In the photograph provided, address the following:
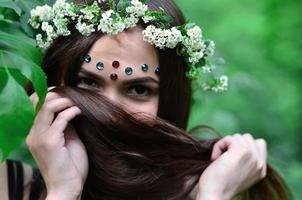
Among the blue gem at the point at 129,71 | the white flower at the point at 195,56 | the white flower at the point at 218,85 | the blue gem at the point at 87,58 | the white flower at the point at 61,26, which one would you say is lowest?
the blue gem at the point at 87,58

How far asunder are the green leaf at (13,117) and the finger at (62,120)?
0.46 m

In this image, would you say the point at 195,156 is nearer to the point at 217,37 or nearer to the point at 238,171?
the point at 238,171

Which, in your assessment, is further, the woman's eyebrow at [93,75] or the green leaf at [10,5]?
the woman's eyebrow at [93,75]

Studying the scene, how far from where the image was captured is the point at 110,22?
193 cm

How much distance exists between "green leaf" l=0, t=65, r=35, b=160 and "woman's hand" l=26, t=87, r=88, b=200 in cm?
46

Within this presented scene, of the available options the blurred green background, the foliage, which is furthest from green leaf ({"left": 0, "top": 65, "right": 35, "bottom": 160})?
the blurred green background

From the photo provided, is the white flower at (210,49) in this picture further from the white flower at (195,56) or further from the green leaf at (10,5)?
the green leaf at (10,5)

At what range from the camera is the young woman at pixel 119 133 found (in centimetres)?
195

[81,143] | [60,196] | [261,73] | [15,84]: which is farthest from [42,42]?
[261,73]

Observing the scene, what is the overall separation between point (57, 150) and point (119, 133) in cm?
17

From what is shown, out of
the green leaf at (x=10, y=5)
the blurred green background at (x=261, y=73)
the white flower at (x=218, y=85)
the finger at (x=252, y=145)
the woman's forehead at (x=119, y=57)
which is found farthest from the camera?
the blurred green background at (x=261, y=73)

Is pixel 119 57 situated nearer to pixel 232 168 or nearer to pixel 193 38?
pixel 193 38

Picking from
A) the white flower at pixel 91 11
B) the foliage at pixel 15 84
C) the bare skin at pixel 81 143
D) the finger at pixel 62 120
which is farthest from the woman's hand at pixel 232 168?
the foliage at pixel 15 84

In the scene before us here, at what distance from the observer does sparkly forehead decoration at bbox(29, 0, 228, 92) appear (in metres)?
1.93
